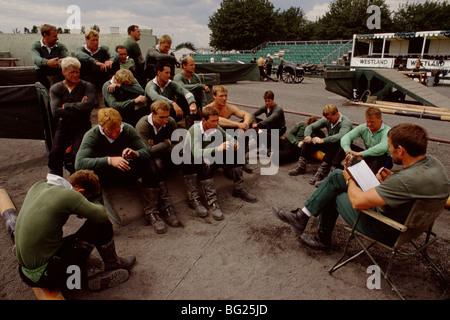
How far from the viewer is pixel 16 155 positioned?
6.16 metres

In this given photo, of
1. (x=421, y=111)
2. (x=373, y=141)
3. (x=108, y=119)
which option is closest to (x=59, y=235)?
(x=108, y=119)

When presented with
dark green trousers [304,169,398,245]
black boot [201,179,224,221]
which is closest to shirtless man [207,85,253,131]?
black boot [201,179,224,221]

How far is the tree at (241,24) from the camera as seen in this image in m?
54.4

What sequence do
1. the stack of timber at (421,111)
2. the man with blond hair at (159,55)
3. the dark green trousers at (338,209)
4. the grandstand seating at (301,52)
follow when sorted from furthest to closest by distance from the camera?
1. the grandstand seating at (301,52)
2. the stack of timber at (421,111)
3. the man with blond hair at (159,55)
4. the dark green trousers at (338,209)

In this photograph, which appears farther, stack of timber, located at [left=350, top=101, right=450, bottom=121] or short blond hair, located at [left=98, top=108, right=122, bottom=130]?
stack of timber, located at [left=350, top=101, right=450, bottom=121]

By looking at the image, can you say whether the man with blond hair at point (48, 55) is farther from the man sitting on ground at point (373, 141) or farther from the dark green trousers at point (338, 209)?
the man sitting on ground at point (373, 141)

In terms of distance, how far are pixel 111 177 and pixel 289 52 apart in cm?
3805

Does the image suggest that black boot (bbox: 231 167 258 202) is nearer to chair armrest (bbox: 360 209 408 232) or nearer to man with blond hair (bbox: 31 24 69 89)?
chair armrest (bbox: 360 209 408 232)

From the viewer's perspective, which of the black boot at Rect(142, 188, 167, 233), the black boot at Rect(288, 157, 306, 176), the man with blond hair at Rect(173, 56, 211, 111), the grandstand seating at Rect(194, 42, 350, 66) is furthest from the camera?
the grandstand seating at Rect(194, 42, 350, 66)

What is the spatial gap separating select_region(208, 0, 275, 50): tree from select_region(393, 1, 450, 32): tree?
2665cm

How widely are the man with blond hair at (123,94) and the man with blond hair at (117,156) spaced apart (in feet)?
3.95

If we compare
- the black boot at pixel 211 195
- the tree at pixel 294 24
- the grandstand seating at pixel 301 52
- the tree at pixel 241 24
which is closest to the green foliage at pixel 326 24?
the tree at pixel 241 24

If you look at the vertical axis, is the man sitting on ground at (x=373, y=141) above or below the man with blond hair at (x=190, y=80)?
below

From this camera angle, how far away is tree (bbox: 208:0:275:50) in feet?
178
